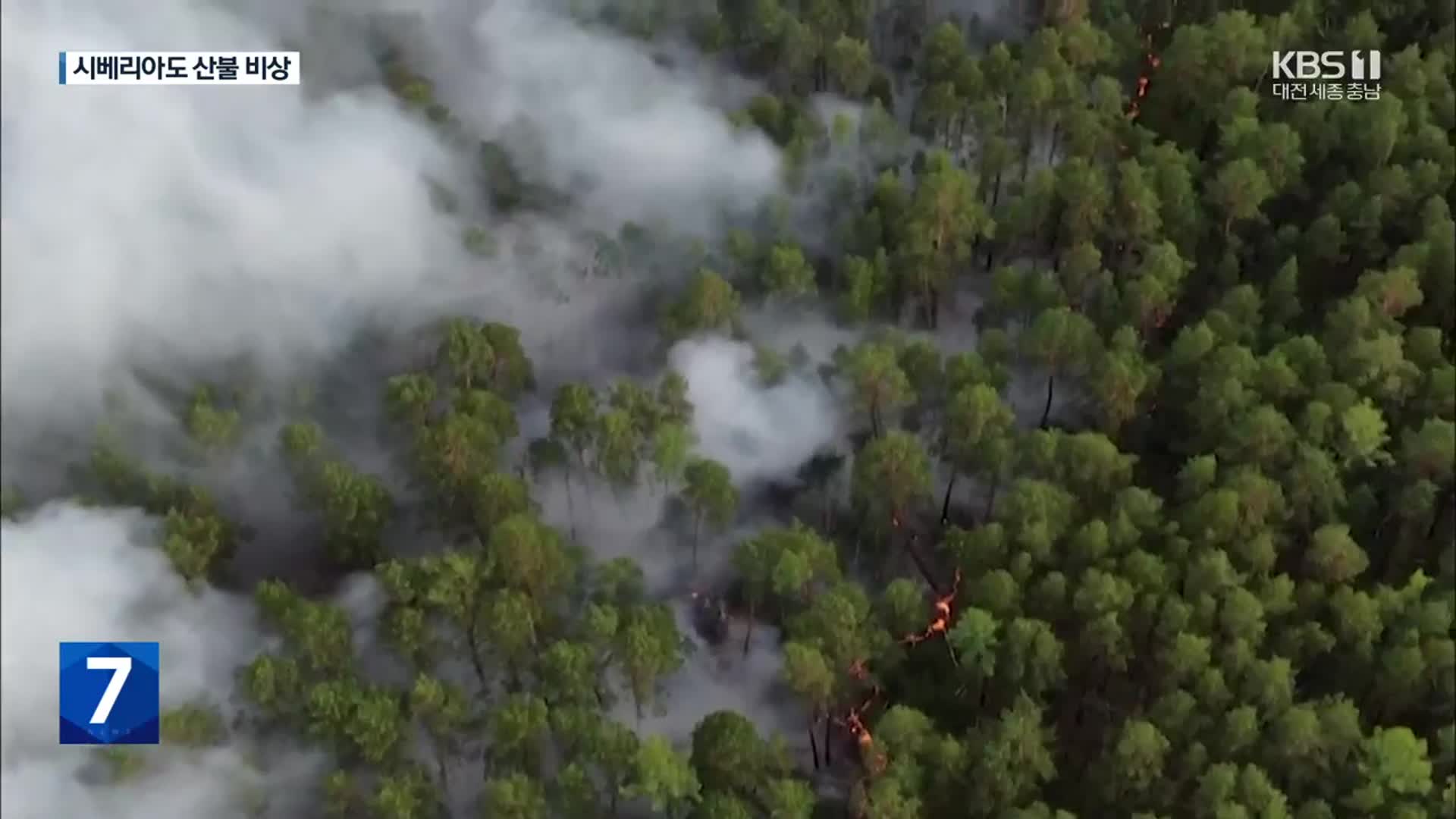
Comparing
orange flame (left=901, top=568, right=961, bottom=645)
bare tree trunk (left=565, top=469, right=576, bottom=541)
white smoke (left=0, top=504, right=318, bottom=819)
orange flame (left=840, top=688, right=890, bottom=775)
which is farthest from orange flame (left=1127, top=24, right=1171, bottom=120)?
white smoke (left=0, top=504, right=318, bottom=819)

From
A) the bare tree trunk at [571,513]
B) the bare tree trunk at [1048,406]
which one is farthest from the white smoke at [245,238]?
the bare tree trunk at [1048,406]

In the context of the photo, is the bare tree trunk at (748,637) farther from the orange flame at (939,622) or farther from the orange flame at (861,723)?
the orange flame at (939,622)

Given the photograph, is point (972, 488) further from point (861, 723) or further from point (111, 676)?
point (111, 676)

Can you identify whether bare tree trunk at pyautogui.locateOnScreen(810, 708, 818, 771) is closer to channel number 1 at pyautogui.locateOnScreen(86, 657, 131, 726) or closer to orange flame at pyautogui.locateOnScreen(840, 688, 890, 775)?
orange flame at pyautogui.locateOnScreen(840, 688, 890, 775)

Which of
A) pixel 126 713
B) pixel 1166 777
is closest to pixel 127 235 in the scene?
pixel 126 713

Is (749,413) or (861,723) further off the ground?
(749,413)
